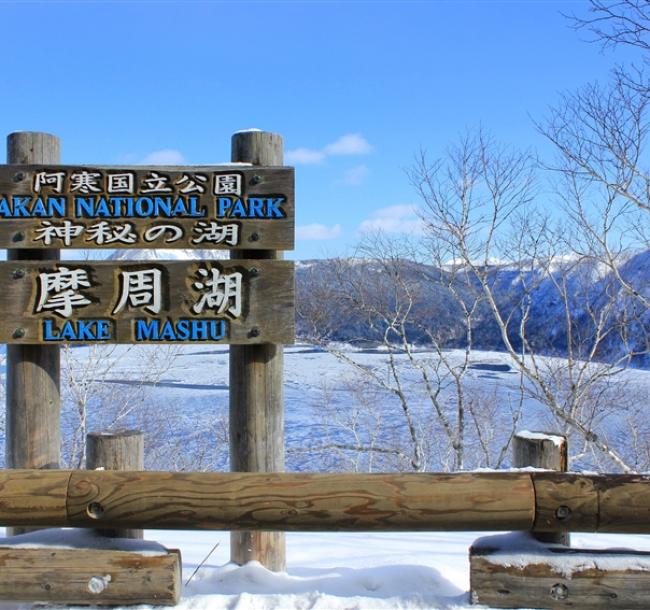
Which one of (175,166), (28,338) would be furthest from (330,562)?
(175,166)

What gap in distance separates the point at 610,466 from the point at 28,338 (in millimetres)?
15067

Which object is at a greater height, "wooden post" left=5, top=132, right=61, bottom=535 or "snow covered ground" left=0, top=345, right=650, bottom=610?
"wooden post" left=5, top=132, right=61, bottom=535

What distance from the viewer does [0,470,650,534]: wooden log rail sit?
248 centimetres

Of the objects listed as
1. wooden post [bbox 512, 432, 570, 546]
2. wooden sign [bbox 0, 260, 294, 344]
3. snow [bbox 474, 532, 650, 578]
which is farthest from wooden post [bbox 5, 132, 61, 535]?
wooden post [bbox 512, 432, 570, 546]

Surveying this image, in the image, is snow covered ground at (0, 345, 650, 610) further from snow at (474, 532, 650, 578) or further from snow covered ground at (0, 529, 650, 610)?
snow at (474, 532, 650, 578)

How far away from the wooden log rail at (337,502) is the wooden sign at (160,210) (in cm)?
127

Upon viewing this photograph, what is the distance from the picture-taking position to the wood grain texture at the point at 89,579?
2537 mm

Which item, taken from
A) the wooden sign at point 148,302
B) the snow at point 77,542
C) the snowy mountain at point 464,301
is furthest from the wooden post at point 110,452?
the snowy mountain at point 464,301

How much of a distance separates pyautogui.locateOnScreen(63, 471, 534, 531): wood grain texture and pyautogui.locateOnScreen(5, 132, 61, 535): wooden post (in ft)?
3.43

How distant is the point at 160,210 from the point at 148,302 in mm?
491

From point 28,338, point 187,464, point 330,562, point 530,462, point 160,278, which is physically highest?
point 160,278

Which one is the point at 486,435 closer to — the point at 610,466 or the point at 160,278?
the point at 610,466

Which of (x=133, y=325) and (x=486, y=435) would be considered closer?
(x=133, y=325)

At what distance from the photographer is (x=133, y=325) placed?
3264mm
